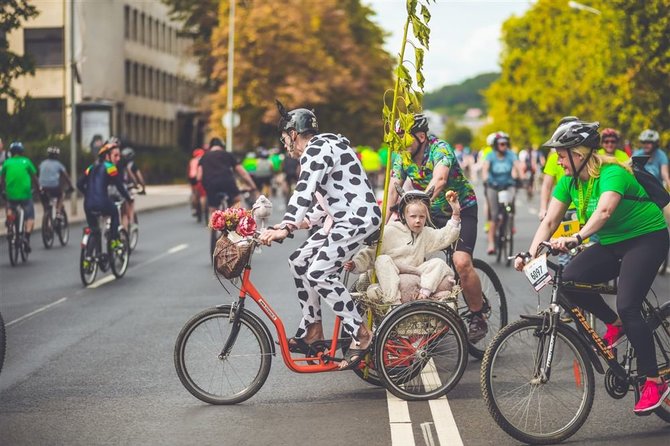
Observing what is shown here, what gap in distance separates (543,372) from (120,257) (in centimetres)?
1061

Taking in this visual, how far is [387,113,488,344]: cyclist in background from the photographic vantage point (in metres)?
8.99

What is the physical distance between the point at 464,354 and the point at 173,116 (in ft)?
247

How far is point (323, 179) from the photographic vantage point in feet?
25.1

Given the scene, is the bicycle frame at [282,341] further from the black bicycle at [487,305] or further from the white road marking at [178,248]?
the white road marking at [178,248]

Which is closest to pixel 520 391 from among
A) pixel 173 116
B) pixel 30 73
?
pixel 30 73

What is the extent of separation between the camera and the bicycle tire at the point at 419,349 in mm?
7672

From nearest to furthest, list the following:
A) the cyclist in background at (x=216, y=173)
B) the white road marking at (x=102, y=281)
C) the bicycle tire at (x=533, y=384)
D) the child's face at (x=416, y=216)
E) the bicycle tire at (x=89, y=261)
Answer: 1. the bicycle tire at (x=533, y=384)
2. the child's face at (x=416, y=216)
3. the bicycle tire at (x=89, y=261)
4. the white road marking at (x=102, y=281)
5. the cyclist in background at (x=216, y=173)

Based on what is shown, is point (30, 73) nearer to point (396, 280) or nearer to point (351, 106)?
point (396, 280)

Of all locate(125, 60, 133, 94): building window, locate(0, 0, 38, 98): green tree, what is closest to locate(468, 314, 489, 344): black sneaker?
locate(0, 0, 38, 98): green tree

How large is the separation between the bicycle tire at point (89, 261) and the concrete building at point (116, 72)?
2621 cm

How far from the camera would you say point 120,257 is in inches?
647

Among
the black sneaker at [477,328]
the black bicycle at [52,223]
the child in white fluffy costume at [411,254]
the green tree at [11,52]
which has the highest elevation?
the green tree at [11,52]

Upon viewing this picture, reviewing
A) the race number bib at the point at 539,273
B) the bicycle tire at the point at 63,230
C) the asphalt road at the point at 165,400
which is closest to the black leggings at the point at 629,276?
the race number bib at the point at 539,273

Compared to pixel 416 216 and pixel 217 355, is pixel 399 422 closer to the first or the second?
pixel 217 355
